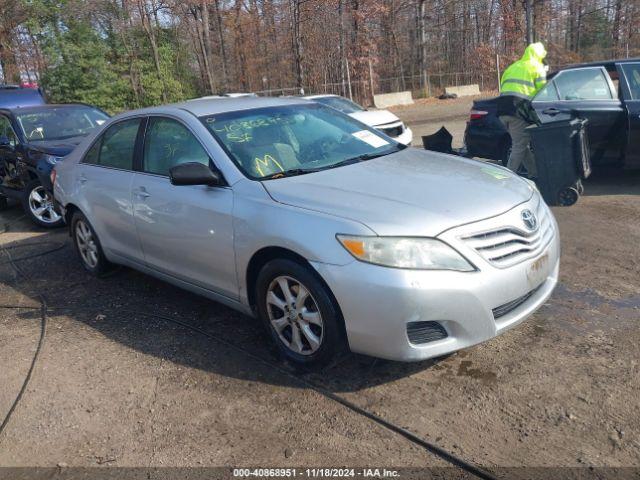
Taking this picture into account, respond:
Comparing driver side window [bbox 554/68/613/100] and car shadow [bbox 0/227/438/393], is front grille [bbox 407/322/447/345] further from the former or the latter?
driver side window [bbox 554/68/613/100]

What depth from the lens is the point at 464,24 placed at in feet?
134

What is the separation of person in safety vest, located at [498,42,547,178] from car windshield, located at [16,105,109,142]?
18.4 ft

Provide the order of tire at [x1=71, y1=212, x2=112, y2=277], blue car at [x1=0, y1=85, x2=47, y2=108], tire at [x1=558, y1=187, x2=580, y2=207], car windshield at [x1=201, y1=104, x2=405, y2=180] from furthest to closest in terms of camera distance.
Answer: blue car at [x1=0, y1=85, x2=47, y2=108] < tire at [x1=558, y1=187, x2=580, y2=207] < tire at [x1=71, y1=212, x2=112, y2=277] < car windshield at [x1=201, y1=104, x2=405, y2=180]

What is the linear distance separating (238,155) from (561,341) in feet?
7.98

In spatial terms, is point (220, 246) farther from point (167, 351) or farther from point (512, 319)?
point (512, 319)

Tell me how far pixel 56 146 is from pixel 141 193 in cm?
429

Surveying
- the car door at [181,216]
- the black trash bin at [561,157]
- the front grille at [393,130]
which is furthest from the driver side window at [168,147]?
the front grille at [393,130]

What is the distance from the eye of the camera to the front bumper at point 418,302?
2.98m

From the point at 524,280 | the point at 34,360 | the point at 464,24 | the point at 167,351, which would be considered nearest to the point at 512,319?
the point at 524,280

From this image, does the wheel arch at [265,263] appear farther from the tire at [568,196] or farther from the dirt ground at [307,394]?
the tire at [568,196]

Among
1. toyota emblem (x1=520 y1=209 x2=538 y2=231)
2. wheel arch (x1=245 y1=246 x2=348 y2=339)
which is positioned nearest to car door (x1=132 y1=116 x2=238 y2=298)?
wheel arch (x1=245 y1=246 x2=348 y2=339)

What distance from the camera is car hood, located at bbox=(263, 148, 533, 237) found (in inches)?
124

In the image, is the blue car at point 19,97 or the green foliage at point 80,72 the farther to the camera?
the green foliage at point 80,72

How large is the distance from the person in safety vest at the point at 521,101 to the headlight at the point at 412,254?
15.5 ft
